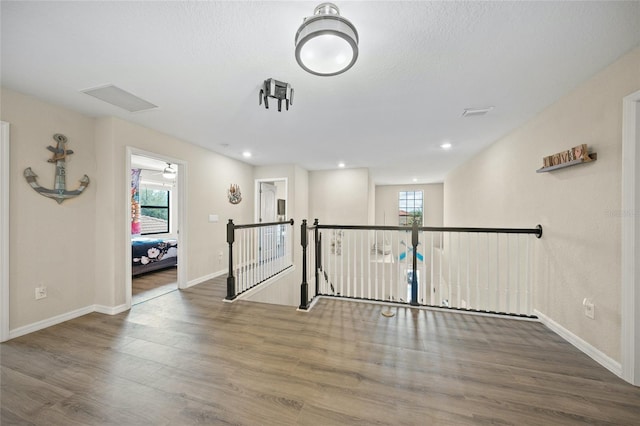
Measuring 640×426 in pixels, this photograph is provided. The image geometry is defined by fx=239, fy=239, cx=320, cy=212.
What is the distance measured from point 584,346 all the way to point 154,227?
346 inches

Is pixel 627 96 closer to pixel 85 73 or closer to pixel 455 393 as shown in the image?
pixel 455 393

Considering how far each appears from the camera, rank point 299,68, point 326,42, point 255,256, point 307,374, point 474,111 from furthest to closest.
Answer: point 255,256 → point 474,111 → point 299,68 → point 307,374 → point 326,42

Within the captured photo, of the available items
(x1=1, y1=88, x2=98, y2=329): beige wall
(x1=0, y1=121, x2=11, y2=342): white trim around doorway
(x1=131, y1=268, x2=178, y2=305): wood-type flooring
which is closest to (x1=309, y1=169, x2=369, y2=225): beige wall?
(x1=131, y1=268, x2=178, y2=305): wood-type flooring

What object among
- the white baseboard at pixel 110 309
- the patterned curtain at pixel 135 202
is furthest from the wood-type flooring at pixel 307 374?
the patterned curtain at pixel 135 202

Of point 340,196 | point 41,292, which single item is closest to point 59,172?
point 41,292

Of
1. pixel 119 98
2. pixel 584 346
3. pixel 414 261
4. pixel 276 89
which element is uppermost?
pixel 119 98

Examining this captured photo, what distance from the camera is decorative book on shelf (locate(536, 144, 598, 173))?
1.99m

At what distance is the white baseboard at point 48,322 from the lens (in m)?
2.35

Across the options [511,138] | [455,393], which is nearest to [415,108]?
[511,138]

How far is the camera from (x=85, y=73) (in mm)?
2020

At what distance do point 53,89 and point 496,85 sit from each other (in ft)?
13.7

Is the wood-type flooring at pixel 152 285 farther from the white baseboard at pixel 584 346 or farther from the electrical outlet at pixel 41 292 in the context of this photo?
the white baseboard at pixel 584 346

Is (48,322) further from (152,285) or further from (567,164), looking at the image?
(567,164)

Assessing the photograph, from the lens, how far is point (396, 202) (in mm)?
10070
